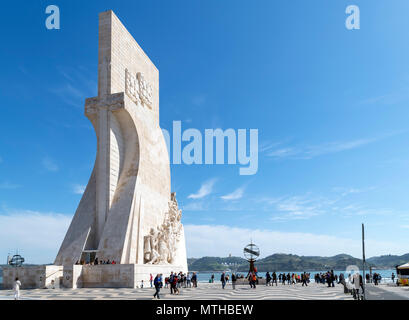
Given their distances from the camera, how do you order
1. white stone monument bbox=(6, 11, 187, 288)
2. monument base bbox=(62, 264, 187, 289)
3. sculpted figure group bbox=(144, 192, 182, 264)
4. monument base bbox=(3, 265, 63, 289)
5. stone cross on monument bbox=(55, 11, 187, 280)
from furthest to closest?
sculpted figure group bbox=(144, 192, 182, 264), stone cross on monument bbox=(55, 11, 187, 280), white stone monument bbox=(6, 11, 187, 288), monument base bbox=(62, 264, 187, 289), monument base bbox=(3, 265, 63, 289)

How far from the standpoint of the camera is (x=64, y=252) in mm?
18969

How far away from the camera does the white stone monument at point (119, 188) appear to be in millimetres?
18750

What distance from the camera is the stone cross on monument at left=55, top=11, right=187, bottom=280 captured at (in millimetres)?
19094

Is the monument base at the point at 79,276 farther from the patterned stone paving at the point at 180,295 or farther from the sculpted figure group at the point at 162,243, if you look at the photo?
the sculpted figure group at the point at 162,243

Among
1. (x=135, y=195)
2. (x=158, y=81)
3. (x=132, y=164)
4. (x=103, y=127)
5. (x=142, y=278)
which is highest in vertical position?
(x=158, y=81)

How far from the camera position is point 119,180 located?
20906 millimetres

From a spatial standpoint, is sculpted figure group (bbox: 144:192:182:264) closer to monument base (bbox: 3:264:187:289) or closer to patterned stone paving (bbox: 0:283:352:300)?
monument base (bbox: 3:264:187:289)

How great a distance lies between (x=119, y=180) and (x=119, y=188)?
20.2 inches

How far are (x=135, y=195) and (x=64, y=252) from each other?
4200 millimetres

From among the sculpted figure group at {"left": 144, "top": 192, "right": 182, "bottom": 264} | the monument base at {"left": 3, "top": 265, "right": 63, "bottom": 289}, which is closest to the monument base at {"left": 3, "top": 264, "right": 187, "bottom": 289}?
the monument base at {"left": 3, "top": 265, "right": 63, "bottom": 289}

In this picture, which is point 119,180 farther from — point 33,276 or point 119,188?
point 33,276
